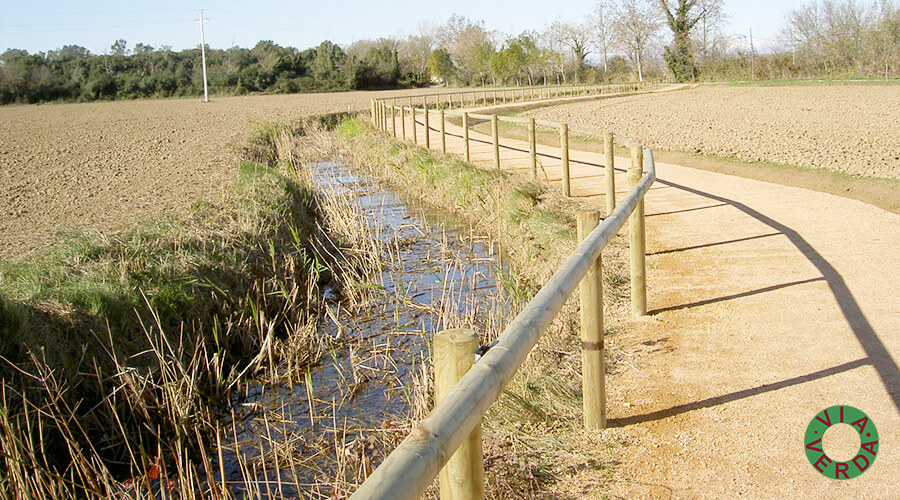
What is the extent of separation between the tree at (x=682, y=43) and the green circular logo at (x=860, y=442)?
5951cm

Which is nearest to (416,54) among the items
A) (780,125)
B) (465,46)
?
(465,46)

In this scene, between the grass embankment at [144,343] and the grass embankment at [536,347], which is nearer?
the grass embankment at [536,347]

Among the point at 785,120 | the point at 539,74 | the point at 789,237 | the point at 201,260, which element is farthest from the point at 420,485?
the point at 539,74

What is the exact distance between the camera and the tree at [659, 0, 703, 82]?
59.8m

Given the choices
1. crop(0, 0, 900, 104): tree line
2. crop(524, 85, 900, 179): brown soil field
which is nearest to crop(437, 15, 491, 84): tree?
crop(0, 0, 900, 104): tree line

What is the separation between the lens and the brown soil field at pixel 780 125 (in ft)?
45.2

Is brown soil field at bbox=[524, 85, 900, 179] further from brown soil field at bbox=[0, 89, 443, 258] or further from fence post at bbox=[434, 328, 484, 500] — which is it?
fence post at bbox=[434, 328, 484, 500]

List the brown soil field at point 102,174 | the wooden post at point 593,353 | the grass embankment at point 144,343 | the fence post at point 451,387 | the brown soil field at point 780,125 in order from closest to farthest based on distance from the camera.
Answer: the fence post at point 451,387, the wooden post at point 593,353, the grass embankment at point 144,343, the brown soil field at point 102,174, the brown soil field at point 780,125

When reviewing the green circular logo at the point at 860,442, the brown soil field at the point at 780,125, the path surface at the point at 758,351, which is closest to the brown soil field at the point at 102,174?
the path surface at the point at 758,351

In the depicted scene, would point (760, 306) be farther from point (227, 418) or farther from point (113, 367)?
point (113, 367)

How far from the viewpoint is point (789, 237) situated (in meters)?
7.49

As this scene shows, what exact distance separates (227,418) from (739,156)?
11832 mm

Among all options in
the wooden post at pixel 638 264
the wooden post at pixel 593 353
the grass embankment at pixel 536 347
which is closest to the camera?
the grass embankment at pixel 536 347

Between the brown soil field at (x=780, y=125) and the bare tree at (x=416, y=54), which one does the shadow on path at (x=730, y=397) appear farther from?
the bare tree at (x=416, y=54)
